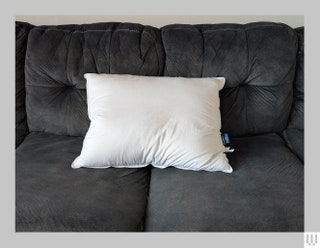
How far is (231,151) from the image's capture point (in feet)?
4.07

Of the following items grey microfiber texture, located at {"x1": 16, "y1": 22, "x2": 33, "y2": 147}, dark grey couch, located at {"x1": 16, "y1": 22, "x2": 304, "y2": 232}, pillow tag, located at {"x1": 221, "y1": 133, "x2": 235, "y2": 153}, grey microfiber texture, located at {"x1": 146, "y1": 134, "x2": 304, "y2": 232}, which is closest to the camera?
grey microfiber texture, located at {"x1": 146, "y1": 134, "x2": 304, "y2": 232}

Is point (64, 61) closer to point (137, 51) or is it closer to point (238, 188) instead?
point (137, 51)

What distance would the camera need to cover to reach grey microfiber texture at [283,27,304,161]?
1.32 meters

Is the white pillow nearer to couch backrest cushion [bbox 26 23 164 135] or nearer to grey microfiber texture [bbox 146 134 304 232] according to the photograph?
grey microfiber texture [bbox 146 134 304 232]

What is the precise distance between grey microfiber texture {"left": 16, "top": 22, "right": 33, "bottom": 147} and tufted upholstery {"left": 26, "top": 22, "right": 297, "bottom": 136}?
0.12 ft

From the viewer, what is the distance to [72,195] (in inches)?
39.2

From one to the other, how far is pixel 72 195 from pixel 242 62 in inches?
34.5

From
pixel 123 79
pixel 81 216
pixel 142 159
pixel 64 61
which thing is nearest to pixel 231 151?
pixel 142 159

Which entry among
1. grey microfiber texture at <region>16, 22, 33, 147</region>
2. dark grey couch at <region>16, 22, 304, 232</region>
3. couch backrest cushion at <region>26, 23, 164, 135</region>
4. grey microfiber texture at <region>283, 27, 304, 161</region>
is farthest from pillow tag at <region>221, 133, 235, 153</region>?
grey microfiber texture at <region>16, 22, 33, 147</region>

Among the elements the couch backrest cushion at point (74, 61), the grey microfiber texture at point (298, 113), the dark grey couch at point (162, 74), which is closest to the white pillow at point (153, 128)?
the dark grey couch at point (162, 74)

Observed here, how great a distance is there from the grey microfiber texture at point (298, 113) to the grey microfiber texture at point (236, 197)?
0.12 meters

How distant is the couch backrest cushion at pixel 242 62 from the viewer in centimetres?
128

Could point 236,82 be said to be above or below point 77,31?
below

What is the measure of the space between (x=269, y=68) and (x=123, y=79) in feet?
2.08
